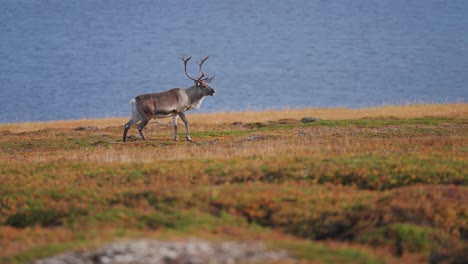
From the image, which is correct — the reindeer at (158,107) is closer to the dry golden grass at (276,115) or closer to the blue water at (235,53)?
the dry golden grass at (276,115)

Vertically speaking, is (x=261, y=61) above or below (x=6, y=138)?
above

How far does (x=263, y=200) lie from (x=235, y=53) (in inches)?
5686

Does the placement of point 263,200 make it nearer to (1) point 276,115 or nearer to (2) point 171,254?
(2) point 171,254

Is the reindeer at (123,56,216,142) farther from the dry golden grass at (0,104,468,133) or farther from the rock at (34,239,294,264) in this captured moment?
the rock at (34,239,294,264)

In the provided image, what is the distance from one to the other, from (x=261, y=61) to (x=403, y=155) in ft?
439

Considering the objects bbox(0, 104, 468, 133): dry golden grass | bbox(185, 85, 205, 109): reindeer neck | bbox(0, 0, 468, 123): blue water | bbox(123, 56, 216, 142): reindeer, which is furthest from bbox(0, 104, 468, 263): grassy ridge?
bbox(0, 0, 468, 123): blue water

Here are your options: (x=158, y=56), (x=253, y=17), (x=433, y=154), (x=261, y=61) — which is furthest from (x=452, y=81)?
(x=433, y=154)

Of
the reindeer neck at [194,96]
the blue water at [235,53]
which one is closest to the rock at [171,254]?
the reindeer neck at [194,96]

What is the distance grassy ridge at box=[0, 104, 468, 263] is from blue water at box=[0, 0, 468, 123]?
210 feet

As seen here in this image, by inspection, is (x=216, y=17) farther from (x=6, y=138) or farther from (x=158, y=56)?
(x=6, y=138)

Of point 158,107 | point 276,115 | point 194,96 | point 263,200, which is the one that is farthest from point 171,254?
point 276,115

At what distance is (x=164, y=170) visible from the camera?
18.2m

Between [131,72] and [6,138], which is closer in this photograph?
[6,138]

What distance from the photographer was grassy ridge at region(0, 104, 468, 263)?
43.5 ft
